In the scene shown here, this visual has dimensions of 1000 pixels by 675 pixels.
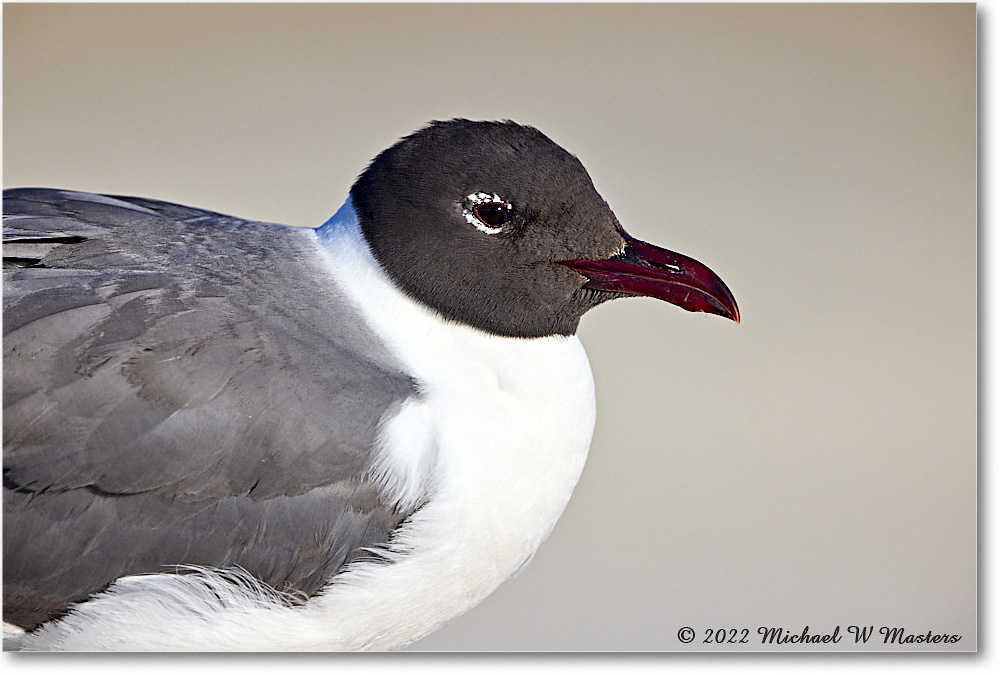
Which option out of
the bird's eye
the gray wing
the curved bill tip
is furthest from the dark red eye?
the gray wing

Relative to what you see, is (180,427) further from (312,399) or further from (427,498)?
(427,498)

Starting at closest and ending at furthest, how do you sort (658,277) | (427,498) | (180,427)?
(180,427) → (427,498) → (658,277)

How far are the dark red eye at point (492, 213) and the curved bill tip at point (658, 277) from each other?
173 millimetres

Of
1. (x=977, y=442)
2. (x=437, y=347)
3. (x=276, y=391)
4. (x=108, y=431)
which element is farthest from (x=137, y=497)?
(x=977, y=442)

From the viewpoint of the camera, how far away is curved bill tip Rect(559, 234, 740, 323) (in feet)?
8.16

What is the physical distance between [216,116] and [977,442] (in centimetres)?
247

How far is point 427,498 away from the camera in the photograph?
93.0 inches

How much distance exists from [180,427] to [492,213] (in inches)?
32.7

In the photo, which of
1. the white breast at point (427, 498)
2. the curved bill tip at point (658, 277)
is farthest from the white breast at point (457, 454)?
the curved bill tip at point (658, 277)

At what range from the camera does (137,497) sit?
2.26 metres

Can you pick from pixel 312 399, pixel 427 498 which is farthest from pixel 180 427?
pixel 427 498

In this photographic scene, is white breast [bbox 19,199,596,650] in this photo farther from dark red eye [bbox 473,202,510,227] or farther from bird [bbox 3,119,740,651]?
dark red eye [bbox 473,202,510,227]

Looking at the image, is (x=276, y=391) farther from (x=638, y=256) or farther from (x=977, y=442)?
(x=977, y=442)

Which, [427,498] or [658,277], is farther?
[658,277]
